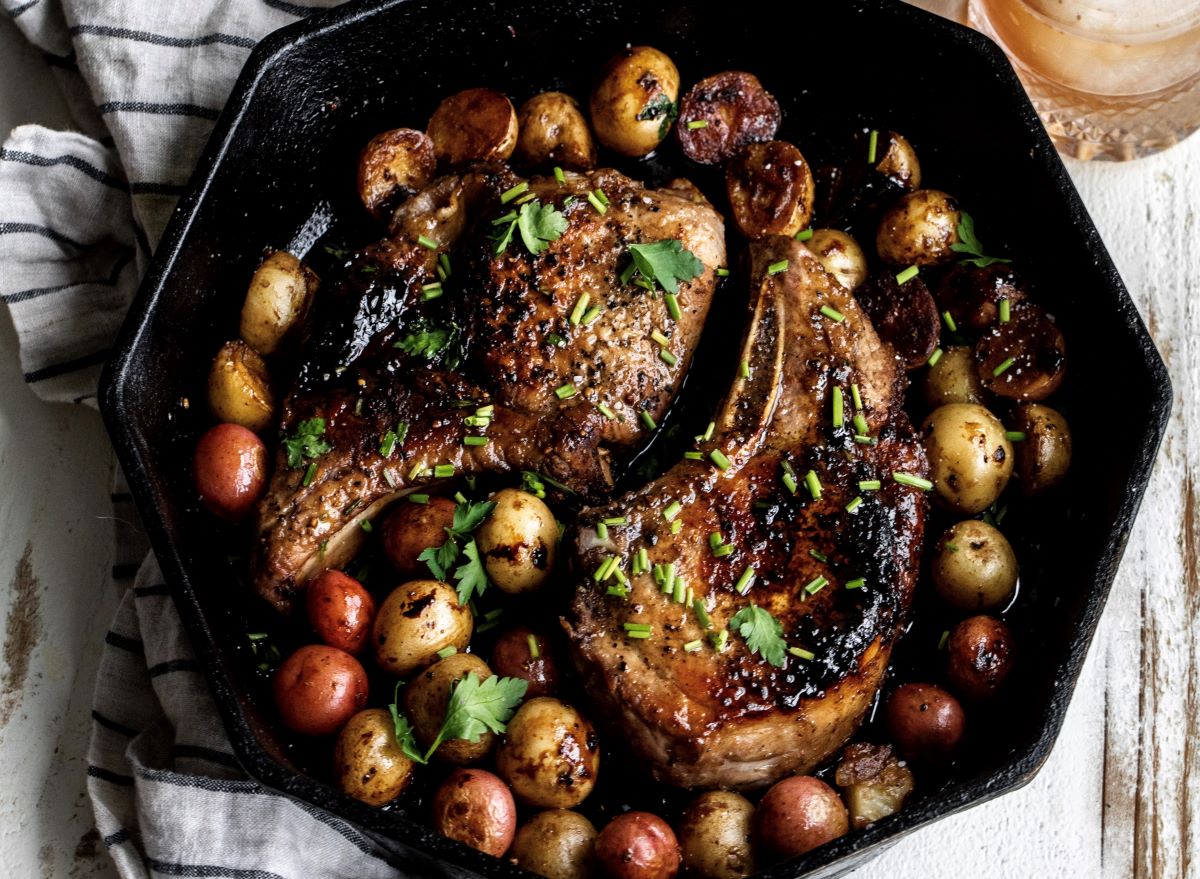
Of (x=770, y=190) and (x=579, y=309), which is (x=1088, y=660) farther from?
(x=579, y=309)

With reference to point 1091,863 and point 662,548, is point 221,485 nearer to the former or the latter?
point 662,548

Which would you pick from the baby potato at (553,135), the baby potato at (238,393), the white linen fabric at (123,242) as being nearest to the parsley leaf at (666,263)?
the baby potato at (553,135)

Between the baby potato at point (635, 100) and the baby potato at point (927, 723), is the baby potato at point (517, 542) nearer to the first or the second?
the baby potato at point (927, 723)

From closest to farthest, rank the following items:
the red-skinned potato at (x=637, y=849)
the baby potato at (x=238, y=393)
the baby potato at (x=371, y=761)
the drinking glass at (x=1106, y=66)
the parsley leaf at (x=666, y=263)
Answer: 1. the red-skinned potato at (x=637, y=849)
2. the baby potato at (x=371, y=761)
3. the parsley leaf at (x=666, y=263)
4. the baby potato at (x=238, y=393)
5. the drinking glass at (x=1106, y=66)

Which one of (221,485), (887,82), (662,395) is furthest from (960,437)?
(221,485)

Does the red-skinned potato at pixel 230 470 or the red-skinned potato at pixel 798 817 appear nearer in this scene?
the red-skinned potato at pixel 798 817
